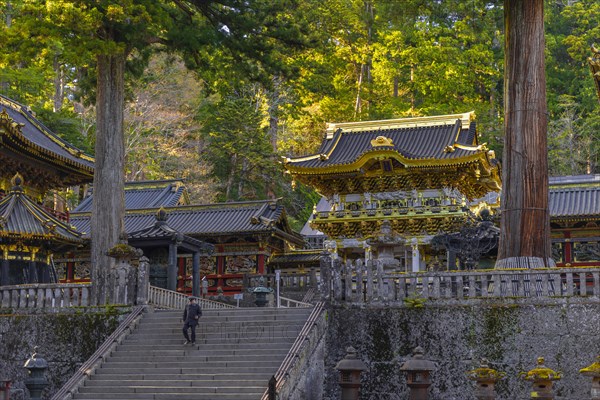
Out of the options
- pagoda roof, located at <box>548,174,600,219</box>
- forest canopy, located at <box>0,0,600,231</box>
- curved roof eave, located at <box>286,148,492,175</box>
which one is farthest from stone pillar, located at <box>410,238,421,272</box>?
forest canopy, located at <box>0,0,600,231</box>

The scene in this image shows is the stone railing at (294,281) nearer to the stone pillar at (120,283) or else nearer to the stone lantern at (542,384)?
the stone pillar at (120,283)

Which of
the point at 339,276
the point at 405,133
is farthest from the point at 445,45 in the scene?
the point at 339,276

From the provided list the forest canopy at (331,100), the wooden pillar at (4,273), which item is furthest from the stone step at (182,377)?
the forest canopy at (331,100)

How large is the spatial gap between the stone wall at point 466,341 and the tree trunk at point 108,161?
8489 mm

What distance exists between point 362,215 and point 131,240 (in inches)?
511

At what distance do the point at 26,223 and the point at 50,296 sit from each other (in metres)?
5.28

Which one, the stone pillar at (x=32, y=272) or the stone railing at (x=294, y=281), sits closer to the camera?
the stone pillar at (x=32, y=272)

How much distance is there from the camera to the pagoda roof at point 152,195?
1775 inches

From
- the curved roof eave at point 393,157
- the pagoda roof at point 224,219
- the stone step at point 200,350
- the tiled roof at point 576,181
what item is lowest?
the stone step at point 200,350

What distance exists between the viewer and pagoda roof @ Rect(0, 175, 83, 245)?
87.8ft

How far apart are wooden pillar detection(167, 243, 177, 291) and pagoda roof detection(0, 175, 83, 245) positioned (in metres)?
2.94

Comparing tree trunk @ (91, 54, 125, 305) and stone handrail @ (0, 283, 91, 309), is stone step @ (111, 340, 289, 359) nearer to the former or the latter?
stone handrail @ (0, 283, 91, 309)

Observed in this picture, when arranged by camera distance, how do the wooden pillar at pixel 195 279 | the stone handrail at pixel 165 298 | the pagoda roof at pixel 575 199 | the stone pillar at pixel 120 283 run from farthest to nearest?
the pagoda roof at pixel 575 199, the wooden pillar at pixel 195 279, the stone handrail at pixel 165 298, the stone pillar at pixel 120 283

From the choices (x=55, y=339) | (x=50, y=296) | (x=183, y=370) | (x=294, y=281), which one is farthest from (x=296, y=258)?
(x=183, y=370)
